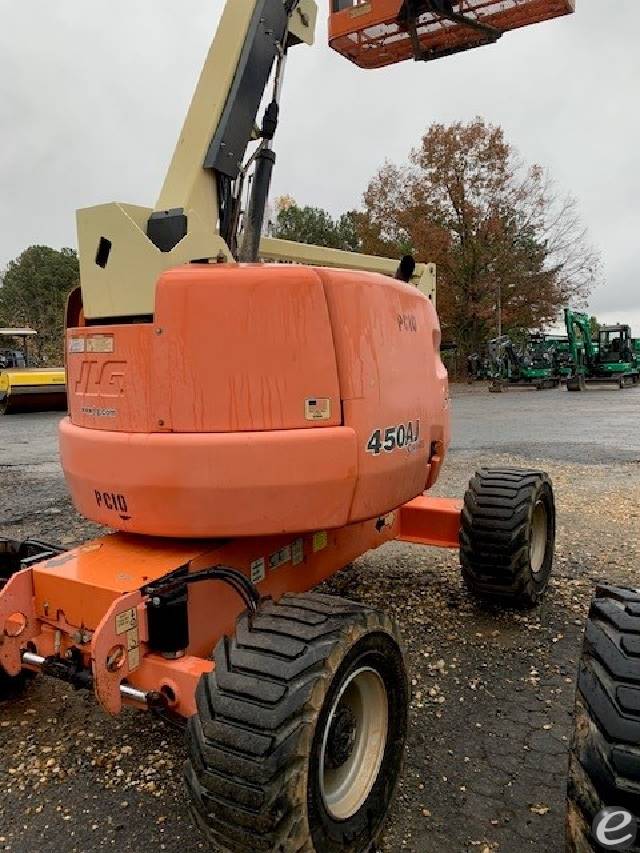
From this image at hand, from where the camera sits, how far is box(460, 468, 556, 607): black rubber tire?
4.25m

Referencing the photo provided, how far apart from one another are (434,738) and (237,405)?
1.79 meters

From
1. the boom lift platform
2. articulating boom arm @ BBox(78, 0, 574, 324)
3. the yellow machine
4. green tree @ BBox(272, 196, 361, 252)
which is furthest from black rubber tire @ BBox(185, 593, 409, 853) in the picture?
green tree @ BBox(272, 196, 361, 252)

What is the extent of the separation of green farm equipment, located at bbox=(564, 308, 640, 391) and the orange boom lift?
2659cm

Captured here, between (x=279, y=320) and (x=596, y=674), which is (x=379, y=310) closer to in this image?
(x=279, y=320)

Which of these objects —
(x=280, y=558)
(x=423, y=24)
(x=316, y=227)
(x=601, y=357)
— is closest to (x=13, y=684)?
(x=280, y=558)

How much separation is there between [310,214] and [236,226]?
36.8 metres

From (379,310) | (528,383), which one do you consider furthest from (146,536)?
(528,383)

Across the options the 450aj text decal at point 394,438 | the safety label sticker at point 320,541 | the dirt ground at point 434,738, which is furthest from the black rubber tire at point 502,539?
the 450aj text decal at point 394,438

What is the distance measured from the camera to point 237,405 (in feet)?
8.67

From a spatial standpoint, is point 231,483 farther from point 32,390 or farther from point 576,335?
point 576,335

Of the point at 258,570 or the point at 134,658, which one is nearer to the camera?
the point at 134,658

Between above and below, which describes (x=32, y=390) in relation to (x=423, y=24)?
below

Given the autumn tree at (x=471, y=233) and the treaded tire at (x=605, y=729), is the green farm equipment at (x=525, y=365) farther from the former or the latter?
the treaded tire at (x=605, y=729)

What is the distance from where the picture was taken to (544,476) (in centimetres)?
475
